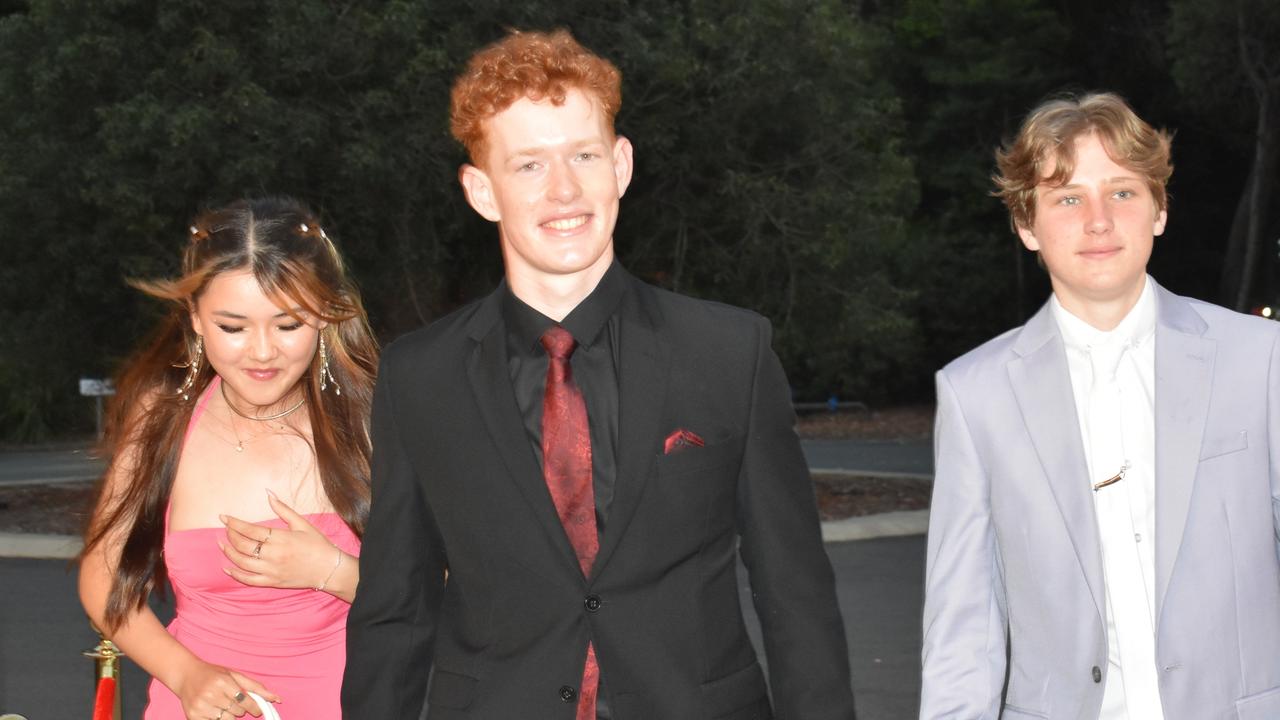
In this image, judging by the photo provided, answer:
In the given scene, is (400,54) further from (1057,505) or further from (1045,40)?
(1045,40)

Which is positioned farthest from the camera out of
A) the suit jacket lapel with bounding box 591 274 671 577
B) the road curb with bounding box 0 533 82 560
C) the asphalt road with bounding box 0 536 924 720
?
the road curb with bounding box 0 533 82 560

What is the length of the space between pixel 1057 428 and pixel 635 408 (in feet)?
3.59

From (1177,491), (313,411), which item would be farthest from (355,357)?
(1177,491)

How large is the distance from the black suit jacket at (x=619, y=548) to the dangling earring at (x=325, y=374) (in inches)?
27.4

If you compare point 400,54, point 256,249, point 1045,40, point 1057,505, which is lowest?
point 1057,505

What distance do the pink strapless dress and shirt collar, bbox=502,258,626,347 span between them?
980 millimetres

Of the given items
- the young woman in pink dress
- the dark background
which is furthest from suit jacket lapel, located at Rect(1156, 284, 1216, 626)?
the dark background

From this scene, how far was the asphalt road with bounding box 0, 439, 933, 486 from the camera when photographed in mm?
23125

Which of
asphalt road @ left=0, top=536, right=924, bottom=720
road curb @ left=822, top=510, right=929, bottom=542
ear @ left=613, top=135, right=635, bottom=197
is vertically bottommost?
road curb @ left=822, top=510, right=929, bottom=542

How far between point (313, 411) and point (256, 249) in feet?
1.48

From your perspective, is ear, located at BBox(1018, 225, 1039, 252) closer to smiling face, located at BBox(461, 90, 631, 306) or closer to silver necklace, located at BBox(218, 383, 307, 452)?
smiling face, located at BBox(461, 90, 631, 306)

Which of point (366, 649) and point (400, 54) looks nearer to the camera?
point (366, 649)

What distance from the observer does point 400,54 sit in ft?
52.2

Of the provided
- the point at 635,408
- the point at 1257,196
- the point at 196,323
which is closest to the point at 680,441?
the point at 635,408
